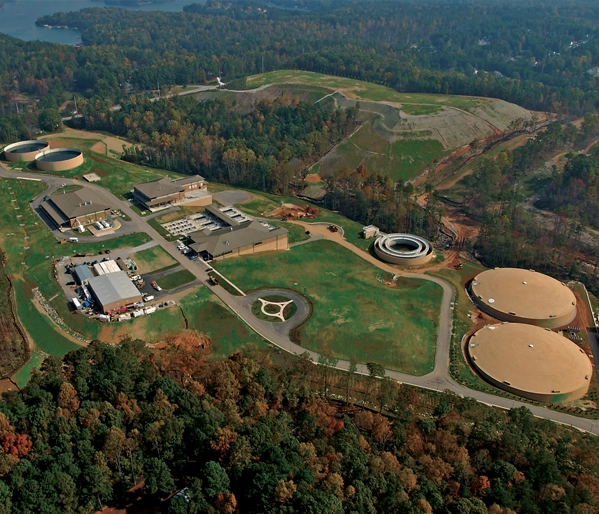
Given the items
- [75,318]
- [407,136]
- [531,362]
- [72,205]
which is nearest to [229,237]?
[75,318]

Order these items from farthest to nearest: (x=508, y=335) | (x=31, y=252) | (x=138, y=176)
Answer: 1. (x=138, y=176)
2. (x=31, y=252)
3. (x=508, y=335)

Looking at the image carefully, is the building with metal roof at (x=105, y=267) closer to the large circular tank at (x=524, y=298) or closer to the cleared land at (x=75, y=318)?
the cleared land at (x=75, y=318)

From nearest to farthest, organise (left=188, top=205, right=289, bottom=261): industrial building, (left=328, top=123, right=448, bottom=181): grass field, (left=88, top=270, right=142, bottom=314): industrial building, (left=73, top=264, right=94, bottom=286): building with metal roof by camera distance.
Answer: (left=88, top=270, right=142, bottom=314): industrial building → (left=73, top=264, right=94, bottom=286): building with metal roof → (left=188, top=205, right=289, bottom=261): industrial building → (left=328, top=123, right=448, bottom=181): grass field

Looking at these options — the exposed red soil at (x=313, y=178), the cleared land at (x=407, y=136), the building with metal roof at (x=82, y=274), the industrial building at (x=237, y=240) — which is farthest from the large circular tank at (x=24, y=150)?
the cleared land at (x=407, y=136)

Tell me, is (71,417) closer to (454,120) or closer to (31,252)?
(31,252)

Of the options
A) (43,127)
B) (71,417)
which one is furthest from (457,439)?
(43,127)

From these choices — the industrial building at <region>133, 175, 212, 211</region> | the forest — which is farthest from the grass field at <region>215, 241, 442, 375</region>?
the industrial building at <region>133, 175, 212, 211</region>

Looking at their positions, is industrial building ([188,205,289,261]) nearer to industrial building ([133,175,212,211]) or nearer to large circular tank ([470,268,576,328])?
industrial building ([133,175,212,211])
